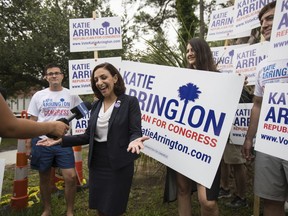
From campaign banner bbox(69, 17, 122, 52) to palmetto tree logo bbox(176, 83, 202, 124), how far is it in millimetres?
2499

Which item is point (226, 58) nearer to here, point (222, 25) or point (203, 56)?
point (222, 25)

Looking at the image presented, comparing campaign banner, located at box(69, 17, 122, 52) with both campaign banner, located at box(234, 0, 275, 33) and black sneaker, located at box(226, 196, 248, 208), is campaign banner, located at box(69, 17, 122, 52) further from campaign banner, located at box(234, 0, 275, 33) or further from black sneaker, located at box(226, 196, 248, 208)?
black sneaker, located at box(226, 196, 248, 208)

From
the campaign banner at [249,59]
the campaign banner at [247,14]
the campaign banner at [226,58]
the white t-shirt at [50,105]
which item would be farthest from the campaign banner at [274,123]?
the white t-shirt at [50,105]

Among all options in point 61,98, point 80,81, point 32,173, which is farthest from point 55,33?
point 61,98

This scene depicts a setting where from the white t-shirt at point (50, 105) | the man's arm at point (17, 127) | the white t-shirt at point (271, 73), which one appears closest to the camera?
the man's arm at point (17, 127)

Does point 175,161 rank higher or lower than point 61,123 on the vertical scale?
lower

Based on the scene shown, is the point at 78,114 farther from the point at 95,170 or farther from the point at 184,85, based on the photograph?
the point at 184,85

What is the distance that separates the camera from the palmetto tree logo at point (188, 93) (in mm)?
2749

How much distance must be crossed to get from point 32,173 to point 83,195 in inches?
92.0

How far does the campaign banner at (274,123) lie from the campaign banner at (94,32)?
3105 mm

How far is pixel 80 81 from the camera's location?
5.03 meters

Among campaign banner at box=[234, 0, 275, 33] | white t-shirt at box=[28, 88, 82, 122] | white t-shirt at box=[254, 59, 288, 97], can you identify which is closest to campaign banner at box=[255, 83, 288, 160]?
white t-shirt at box=[254, 59, 288, 97]

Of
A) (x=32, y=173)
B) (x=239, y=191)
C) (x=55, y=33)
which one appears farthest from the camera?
(x=55, y=33)

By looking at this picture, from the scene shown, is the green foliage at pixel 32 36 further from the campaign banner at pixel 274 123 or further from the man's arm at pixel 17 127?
the man's arm at pixel 17 127
